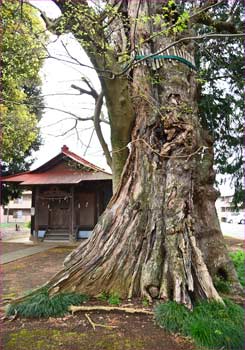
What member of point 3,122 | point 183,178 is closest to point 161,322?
point 183,178

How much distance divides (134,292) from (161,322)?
30.0 inches

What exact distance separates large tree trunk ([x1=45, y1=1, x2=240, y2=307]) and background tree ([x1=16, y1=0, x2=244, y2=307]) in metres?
0.01

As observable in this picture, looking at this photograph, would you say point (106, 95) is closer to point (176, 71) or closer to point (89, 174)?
point (176, 71)

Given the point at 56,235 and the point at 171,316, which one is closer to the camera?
the point at 171,316

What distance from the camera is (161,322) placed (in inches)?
128

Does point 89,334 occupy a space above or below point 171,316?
below

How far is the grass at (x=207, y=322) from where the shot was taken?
289cm

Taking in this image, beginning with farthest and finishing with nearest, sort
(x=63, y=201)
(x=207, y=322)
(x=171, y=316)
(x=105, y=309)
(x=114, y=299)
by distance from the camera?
(x=63, y=201) → (x=114, y=299) → (x=105, y=309) → (x=171, y=316) → (x=207, y=322)

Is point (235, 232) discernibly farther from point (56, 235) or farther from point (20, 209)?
point (20, 209)

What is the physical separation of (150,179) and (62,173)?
10.7 meters

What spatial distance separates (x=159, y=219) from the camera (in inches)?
167

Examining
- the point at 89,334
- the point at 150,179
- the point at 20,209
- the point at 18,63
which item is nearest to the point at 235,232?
the point at 150,179

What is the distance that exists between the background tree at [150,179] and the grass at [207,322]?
22cm

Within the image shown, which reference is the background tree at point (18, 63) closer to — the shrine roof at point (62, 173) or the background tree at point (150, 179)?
the background tree at point (150, 179)
